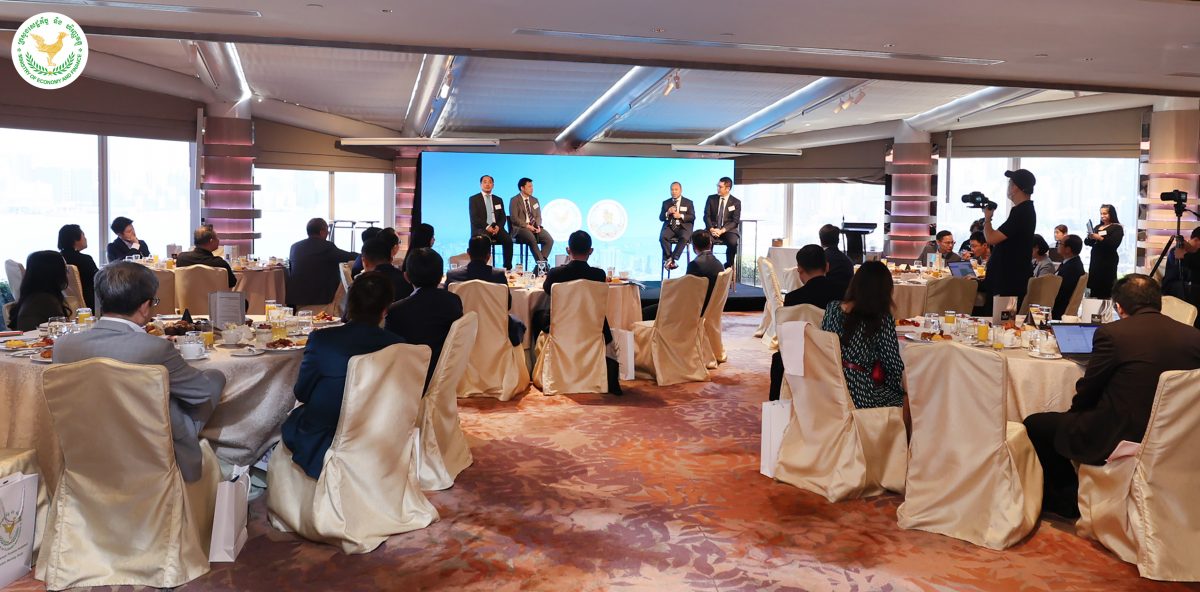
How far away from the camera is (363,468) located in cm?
380

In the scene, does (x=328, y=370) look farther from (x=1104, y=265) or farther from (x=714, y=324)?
(x=1104, y=265)

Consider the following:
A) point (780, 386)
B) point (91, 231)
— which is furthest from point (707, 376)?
point (91, 231)

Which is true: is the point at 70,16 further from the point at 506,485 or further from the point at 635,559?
the point at 635,559

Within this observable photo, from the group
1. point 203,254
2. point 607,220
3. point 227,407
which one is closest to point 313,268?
point 203,254

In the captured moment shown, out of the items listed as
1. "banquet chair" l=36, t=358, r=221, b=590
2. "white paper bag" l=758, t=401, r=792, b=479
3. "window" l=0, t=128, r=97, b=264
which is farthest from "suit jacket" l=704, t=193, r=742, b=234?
"banquet chair" l=36, t=358, r=221, b=590

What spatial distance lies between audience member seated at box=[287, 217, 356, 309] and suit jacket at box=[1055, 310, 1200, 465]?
6.89 metres

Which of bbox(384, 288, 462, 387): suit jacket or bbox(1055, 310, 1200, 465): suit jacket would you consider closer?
bbox(1055, 310, 1200, 465): suit jacket

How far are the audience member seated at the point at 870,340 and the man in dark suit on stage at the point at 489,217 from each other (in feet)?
28.6

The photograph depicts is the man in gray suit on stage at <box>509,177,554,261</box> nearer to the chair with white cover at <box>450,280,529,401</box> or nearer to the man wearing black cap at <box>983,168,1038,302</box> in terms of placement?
the chair with white cover at <box>450,280,529,401</box>

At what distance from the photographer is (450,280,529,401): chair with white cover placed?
6.59 m

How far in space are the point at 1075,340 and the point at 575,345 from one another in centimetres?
338

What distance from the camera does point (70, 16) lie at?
6387 mm

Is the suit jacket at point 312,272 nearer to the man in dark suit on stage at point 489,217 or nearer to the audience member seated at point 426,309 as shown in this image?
the man in dark suit on stage at point 489,217

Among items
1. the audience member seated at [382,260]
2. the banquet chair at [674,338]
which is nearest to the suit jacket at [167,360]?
the audience member seated at [382,260]
